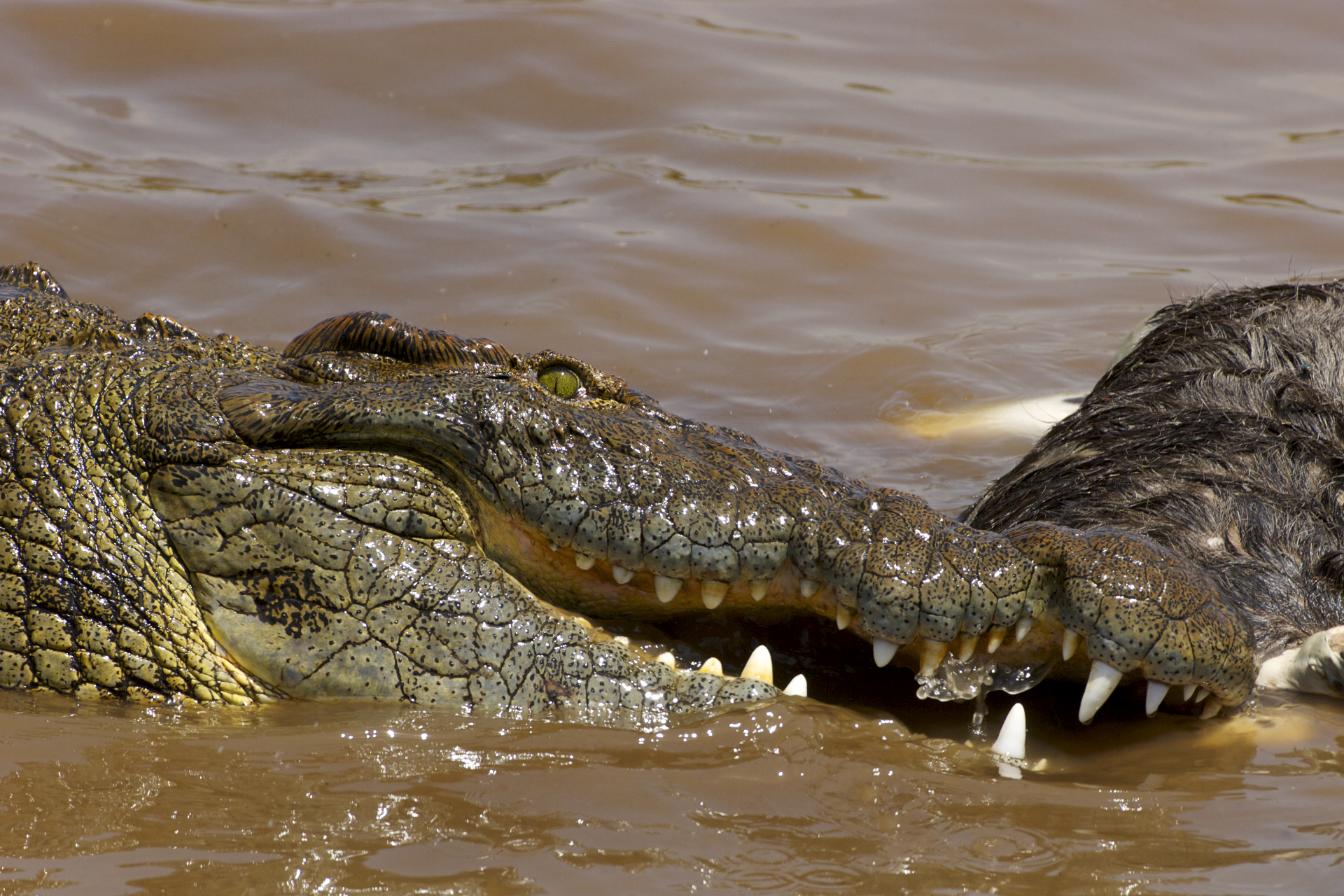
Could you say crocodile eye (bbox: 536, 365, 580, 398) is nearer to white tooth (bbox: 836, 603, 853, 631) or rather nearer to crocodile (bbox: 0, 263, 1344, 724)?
crocodile (bbox: 0, 263, 1344, 724)

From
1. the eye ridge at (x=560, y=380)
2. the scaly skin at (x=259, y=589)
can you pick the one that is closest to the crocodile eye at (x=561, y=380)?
the eye ridge at (x=560, y=380)

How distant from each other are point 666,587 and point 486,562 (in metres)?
0.38

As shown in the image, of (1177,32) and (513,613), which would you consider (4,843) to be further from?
(1177,32)

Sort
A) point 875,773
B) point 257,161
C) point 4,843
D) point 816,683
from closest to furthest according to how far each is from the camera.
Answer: point 4,843 → point 875,773 → point 816,683 → point 257,161

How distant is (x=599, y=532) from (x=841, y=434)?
124 inches

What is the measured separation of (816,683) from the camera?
2.73 metres

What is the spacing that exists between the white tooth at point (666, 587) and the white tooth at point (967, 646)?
564 millimetres

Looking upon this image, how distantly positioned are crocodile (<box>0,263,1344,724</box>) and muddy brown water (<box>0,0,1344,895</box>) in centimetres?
10

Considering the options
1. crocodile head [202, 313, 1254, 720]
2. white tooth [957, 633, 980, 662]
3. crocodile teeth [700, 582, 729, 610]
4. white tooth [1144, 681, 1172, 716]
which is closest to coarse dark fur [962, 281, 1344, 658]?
white tooth [1144, 681, 1172, 716]

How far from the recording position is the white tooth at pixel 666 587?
2.55 metres

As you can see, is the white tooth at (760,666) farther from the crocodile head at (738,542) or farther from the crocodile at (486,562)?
the crocodile head at (738,542)

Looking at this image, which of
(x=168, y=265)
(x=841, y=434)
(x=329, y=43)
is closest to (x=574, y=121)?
(x=329, y=43)

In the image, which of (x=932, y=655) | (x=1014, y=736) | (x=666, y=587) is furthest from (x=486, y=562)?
(x=1014, y=736)

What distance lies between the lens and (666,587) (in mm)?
2561
